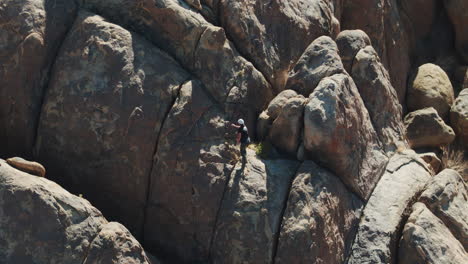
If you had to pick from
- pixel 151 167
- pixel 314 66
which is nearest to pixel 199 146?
pixel 151 167

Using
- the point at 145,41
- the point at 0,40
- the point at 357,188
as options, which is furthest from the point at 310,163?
the point at 0,40

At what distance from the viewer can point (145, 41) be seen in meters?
21.4

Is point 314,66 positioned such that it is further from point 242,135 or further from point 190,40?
point 190,40

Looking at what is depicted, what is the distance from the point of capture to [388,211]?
A: 68.6 feet

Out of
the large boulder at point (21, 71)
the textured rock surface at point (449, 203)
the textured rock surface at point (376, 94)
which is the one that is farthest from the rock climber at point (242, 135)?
the large boulder at point (21, 71)

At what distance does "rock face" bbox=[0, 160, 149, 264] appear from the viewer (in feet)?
58.6

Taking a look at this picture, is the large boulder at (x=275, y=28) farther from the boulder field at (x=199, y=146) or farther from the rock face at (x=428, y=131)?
the rock face at (x=428, y=131)

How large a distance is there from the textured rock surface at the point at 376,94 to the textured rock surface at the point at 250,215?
4391 millimetres

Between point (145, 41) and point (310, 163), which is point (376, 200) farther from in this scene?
point (145, 41)

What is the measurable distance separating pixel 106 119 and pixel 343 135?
6925 millimetres

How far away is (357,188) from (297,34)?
6.05 metres

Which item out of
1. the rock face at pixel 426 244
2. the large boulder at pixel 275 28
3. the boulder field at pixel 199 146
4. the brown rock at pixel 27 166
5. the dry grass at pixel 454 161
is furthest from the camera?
the dry grass at pixel 454 161

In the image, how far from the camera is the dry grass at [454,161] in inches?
999

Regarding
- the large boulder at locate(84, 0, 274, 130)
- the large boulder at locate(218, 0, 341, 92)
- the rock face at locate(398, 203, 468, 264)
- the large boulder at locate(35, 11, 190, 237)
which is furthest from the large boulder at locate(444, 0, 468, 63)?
the large boulder at locate(35, 11, 190, 237)
